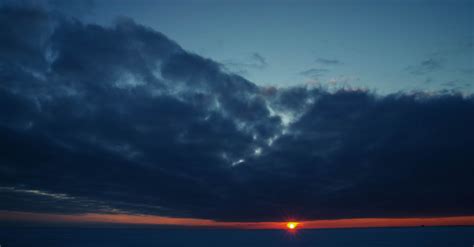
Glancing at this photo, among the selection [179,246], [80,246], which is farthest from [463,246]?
[80,246]

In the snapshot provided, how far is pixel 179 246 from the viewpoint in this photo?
132 m

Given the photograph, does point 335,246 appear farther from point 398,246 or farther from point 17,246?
point 17,246

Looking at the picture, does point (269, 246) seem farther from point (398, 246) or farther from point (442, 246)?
point (442, 246)

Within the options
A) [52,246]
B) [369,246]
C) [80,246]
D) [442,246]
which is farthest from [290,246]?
[52,246]

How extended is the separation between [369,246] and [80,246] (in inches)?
4693

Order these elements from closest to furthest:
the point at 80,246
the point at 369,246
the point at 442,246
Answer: the point at 442,246 → the point at 80,246 → the point at 369,246

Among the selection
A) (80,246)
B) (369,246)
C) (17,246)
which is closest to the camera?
(17,246)

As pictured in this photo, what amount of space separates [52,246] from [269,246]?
88.3 meters

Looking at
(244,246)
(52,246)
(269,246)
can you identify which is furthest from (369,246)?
(52,246)

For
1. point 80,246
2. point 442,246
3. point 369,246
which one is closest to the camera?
point 442,246

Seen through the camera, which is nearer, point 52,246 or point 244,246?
point 52,246

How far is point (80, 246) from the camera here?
12812cm

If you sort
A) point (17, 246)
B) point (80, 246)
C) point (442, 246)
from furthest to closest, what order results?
point (80, 246) < point (442, 246) < point (17, 246)

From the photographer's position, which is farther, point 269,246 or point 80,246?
point 269,246
